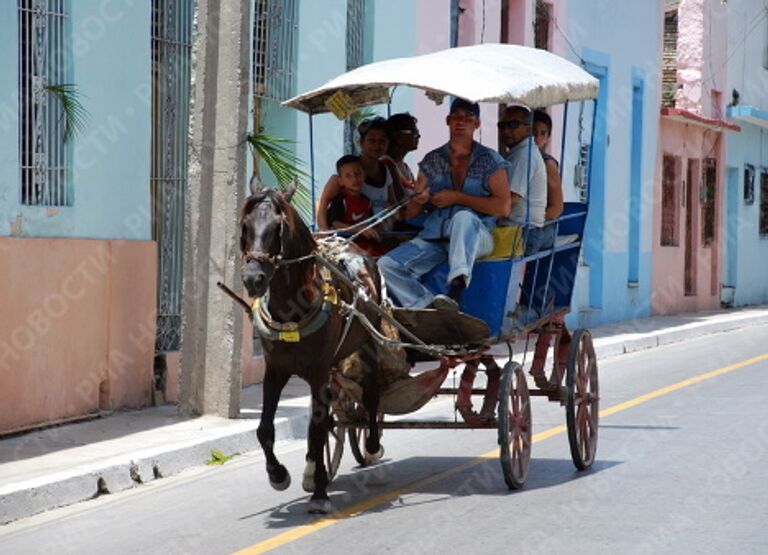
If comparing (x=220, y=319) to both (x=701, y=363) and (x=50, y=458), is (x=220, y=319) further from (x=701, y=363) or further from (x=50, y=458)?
(x=701, y=363)

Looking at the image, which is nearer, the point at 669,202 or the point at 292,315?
the point at 292,315

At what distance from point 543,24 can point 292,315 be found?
643 inches

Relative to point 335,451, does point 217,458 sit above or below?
below

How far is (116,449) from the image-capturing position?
11.1 metres

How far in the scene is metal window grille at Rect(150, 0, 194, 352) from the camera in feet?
46.6

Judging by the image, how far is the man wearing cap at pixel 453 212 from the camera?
377 inches

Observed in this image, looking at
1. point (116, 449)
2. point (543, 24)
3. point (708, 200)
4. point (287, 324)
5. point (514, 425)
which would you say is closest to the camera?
point (287, 324)

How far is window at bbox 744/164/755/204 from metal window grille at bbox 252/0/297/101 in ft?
64.7

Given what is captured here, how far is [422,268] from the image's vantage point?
32.0 ft

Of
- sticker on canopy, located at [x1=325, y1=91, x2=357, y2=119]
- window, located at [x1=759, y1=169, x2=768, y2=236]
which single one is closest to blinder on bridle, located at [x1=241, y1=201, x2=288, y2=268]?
sticker on canopy, located at [x1=325, y1=91, x2=357, y2=119]

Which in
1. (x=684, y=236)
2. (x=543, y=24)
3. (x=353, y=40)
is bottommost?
(x=684, y=236)

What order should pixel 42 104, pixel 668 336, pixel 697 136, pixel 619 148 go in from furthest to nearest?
pixel 697 136 < pixel 619 148 < pixel 668 336 < pixel 42 104

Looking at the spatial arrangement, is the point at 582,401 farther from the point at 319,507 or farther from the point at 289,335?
the point at 289,335

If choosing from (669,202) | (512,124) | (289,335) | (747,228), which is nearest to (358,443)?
(289,335)
